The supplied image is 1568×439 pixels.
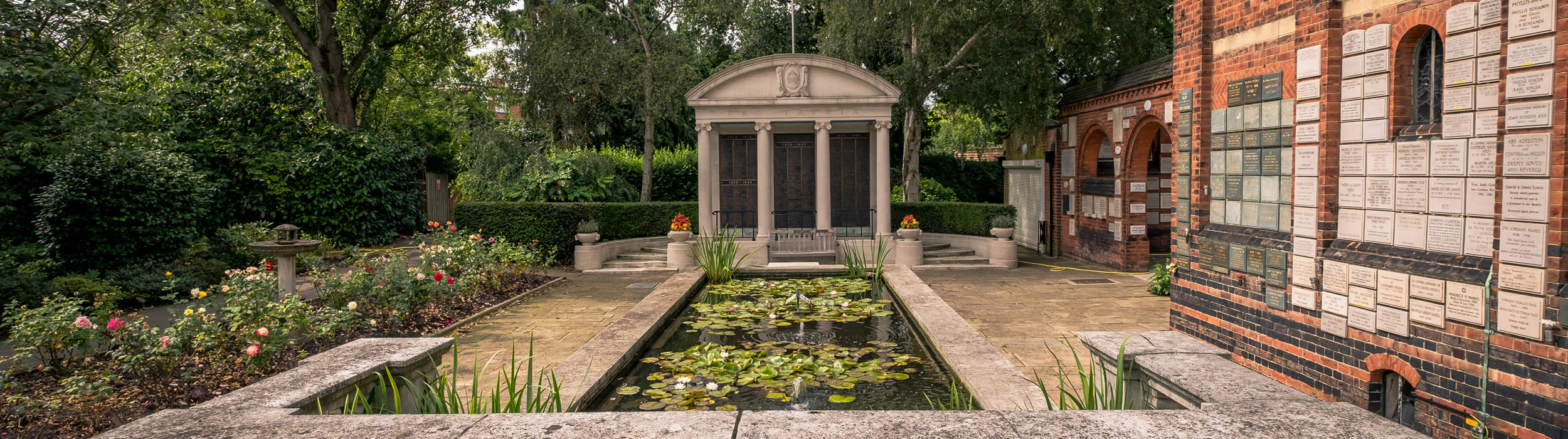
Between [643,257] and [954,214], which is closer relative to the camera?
[643,257]

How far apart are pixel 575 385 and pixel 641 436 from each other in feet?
10.3

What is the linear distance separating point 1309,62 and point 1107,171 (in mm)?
11425

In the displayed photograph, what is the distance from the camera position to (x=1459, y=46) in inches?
179

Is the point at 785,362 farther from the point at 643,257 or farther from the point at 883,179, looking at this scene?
the point at 643,257

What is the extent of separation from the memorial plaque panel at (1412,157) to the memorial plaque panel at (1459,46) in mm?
492

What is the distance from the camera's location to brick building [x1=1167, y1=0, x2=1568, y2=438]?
13.6 ft

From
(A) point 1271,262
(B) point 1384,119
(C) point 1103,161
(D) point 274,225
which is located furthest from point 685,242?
(B) point 1384,119

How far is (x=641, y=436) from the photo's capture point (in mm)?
3074

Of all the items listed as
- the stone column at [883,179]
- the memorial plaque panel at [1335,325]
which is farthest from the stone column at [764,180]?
the memorial plaque panel at [1335,325]

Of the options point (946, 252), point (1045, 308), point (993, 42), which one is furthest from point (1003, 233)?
point (1045, 308)

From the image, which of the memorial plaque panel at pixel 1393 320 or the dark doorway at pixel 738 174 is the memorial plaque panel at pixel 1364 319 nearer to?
the memorial plaque panel at pixel 1393 320

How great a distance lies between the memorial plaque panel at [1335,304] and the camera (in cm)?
533

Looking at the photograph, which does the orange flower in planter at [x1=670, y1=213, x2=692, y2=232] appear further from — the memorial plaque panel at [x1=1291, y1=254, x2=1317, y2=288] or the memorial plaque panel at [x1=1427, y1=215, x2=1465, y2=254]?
the memorial plaque panel at [x1=1427, y1=215, x2=1465, y2=254]

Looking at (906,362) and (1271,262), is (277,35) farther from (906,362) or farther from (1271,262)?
(1271,262)
